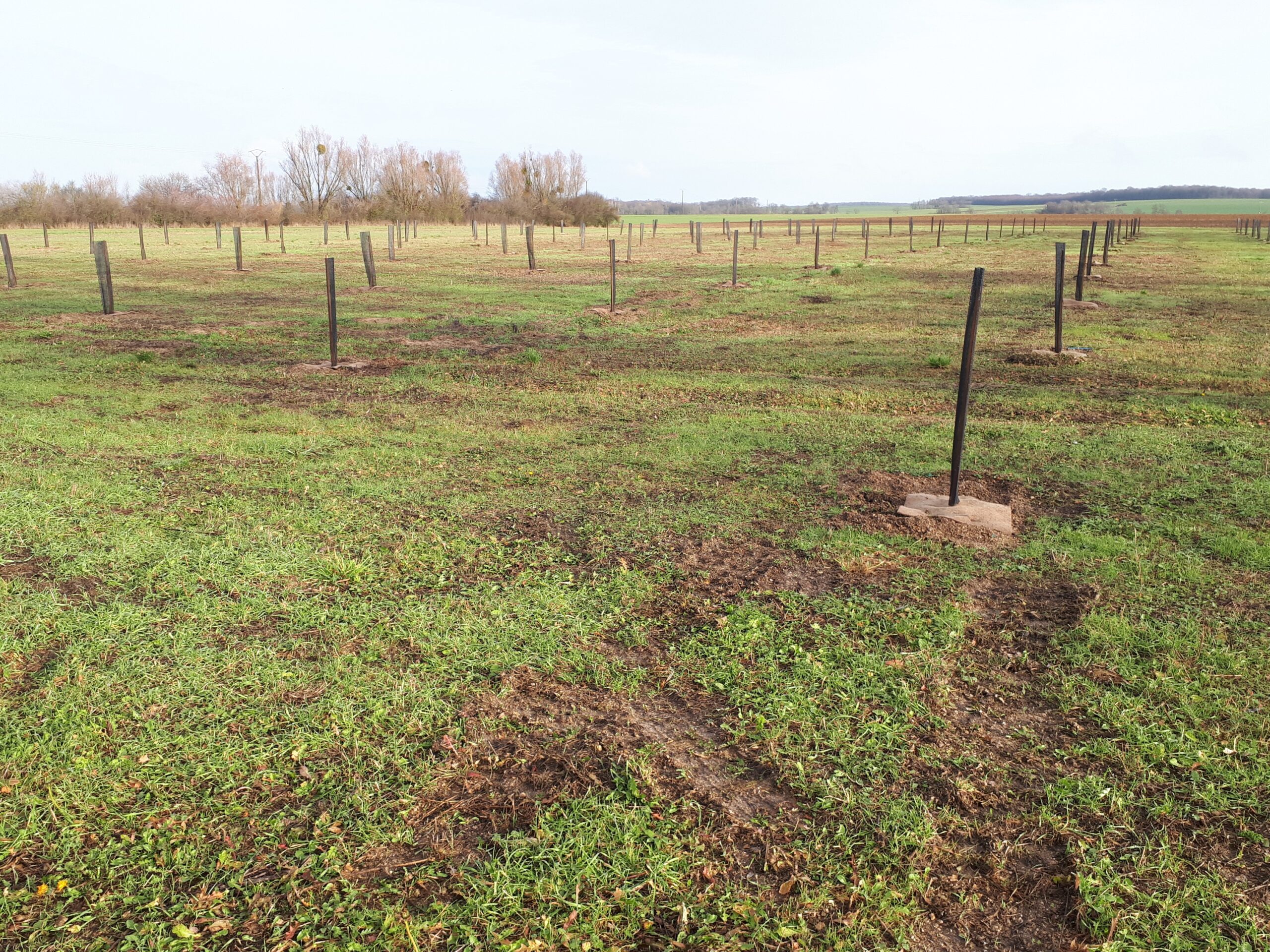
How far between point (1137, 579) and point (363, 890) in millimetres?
3836

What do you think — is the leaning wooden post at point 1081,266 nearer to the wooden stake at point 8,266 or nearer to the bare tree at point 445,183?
the wooden stake at point 8,266

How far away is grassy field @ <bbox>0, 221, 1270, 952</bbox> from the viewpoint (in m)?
2.37

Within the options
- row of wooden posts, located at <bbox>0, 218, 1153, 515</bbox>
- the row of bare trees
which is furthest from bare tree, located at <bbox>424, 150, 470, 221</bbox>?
row of wooden posts, located at <bbox>0, 218, 1153, 515</bbox>

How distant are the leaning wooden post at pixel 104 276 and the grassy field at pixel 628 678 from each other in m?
6.88

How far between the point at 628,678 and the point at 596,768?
580 millimetres

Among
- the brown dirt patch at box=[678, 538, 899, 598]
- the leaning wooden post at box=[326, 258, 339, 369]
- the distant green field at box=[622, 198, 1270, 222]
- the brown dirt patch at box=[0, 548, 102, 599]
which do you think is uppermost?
the distant green field at box=[622, 198, 1270, 222]

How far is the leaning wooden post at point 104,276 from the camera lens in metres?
14.1

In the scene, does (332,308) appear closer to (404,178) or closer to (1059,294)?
(1059,294)

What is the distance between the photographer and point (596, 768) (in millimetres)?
2914

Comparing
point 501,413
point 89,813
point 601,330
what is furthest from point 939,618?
point 601,330

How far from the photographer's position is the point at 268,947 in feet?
7.22

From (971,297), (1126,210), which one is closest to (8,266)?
(971,297)

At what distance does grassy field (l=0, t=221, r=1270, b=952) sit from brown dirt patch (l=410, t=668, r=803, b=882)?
0.02 m

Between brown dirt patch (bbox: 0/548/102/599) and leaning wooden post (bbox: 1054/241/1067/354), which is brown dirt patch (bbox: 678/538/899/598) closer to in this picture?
brown dirt patch (bbox: 0/548/102/599)
